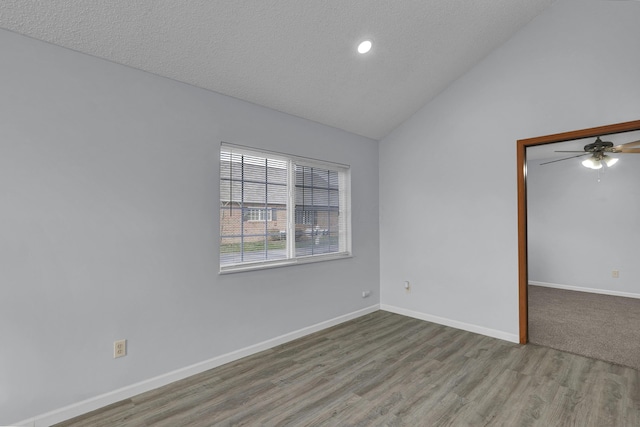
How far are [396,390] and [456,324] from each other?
1713 mm

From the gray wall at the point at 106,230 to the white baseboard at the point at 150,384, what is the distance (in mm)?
49

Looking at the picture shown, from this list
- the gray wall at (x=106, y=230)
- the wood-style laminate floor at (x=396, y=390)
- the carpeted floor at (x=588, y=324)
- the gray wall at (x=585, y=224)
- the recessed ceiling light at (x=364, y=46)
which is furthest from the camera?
the gray wall at (x=585, y=224)

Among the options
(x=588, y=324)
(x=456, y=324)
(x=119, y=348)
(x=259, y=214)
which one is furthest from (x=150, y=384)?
(x=588, y=324)

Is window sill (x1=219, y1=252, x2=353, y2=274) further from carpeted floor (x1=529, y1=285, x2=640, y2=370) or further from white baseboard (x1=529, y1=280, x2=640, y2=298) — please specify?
white baseboard (x1=529, y1=280, x2=640, y2=298)

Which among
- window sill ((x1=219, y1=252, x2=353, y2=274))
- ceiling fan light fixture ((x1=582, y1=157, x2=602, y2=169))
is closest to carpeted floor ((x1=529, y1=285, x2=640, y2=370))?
ceiling fan light fixture ((x1=582, y1=157, x2=602, y2=169))

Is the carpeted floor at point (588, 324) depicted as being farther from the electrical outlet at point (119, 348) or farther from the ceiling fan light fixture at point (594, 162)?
the electrical outlet at point (119, 348)

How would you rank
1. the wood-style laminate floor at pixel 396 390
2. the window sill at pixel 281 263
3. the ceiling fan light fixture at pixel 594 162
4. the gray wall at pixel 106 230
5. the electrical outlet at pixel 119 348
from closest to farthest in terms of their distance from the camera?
the gray wall at pixel 106 230 < the wood-style laminate floor at pixel 396 390 < the electrical outlet at pixel 119 348 < the window sill at pixel 281 263 < the ceiling fan light fixture at pixel 594 162

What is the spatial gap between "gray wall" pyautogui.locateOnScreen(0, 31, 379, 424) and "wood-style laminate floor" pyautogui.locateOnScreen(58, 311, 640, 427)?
298 mm

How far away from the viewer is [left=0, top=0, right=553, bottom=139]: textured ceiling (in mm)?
2023

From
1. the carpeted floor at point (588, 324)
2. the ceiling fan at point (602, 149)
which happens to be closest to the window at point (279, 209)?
the carpeted floor at point (588, 324)

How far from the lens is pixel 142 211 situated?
7.91 ft

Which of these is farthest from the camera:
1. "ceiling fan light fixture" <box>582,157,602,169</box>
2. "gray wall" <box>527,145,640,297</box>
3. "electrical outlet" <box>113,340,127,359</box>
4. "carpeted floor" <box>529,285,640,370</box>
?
"gray wall" <box>527,145,640,297</box>

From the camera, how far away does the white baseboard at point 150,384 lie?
201cm

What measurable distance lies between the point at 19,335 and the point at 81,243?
0.62 meters
